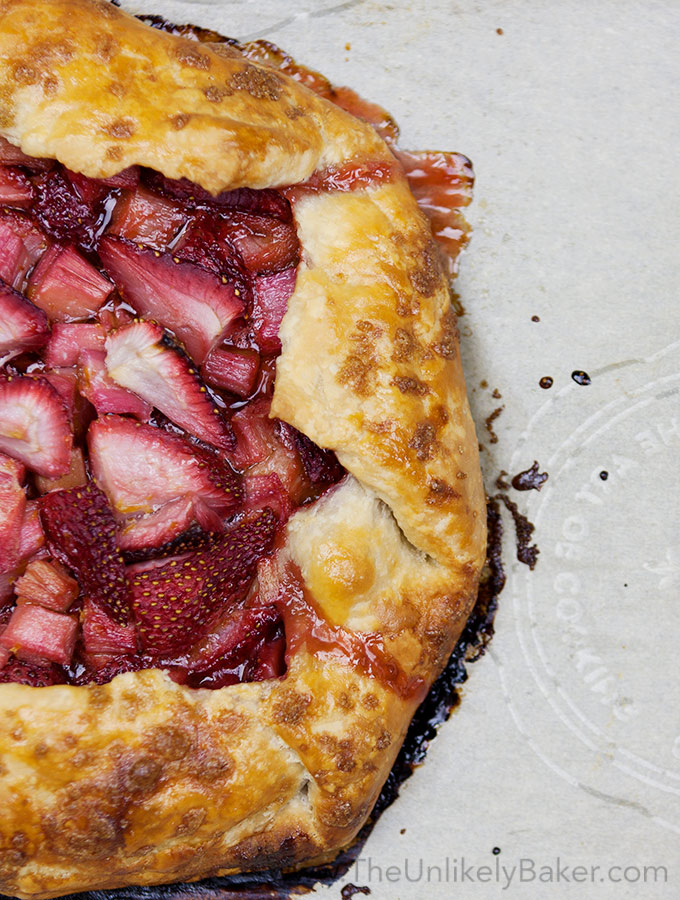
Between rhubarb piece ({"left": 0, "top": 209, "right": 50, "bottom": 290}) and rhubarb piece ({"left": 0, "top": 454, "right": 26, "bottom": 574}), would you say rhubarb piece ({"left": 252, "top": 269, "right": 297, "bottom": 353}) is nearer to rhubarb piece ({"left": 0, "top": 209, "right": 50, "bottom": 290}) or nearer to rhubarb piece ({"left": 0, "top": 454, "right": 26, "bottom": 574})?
rhubarb piece ({"left": 0, "top": 209, "right": 50, "bottom": 290})

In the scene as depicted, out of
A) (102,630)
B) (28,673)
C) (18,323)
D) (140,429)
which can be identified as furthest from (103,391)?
(28,673)

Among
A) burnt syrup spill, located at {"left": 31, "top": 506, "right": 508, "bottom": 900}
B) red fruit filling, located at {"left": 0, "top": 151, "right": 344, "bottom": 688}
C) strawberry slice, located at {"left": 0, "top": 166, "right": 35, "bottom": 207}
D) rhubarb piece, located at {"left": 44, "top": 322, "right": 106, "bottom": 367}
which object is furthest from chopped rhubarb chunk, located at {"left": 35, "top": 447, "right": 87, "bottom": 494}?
burnt syrup spill, located at {"left": 31, "top": 506, "right": 508, "bottom": 900}

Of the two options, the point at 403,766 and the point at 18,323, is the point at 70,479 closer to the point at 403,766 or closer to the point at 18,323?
the point at 18,323

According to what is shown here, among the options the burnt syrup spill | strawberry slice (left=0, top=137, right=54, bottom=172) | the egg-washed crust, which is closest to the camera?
the egg-washed crust

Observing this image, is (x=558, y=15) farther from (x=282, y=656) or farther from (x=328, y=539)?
(x=282, y=656)

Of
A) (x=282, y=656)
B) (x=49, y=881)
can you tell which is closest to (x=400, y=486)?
(x=282, y=656)

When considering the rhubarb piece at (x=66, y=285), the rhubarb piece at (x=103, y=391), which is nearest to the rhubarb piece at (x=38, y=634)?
the rhubarb piece at (x=103, y=391)

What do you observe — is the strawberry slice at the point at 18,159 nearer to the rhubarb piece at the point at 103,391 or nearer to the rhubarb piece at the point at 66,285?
the rhubarb piece at the point at 66,285
